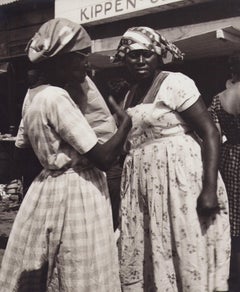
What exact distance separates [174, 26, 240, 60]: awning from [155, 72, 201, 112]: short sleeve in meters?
2.41

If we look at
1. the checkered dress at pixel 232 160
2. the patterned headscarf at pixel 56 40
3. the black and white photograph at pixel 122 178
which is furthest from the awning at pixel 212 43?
the patterned headscarf at pixel 56 40

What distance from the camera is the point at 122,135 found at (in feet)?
7.62

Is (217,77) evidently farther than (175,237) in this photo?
Yes

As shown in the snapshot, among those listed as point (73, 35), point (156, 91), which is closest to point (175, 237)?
point (156, 91)

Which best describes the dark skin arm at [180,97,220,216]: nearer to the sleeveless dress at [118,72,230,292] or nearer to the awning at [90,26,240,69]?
the sleeveless dress at [118,72,230,292]

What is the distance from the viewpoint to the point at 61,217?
2350mm

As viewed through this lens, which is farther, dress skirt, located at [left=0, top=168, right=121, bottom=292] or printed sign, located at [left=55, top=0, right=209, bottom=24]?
printed sign, located at [left=55, top=0, right=209, bottom=24]

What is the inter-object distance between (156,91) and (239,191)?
1.61m

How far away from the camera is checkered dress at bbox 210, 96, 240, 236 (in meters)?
3.99

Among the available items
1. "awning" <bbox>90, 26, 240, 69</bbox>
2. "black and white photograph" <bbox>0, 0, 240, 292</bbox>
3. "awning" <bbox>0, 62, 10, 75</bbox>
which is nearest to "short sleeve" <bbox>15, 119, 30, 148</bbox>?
"black and white photograph" <bbox>0, 0, 240, 292</bbox>

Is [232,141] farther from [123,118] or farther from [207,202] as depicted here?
[123,118]

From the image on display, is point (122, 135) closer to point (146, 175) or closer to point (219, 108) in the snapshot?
point (146, 175)

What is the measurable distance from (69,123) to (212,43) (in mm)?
3738

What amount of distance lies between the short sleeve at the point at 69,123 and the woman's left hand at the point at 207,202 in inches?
30.3
